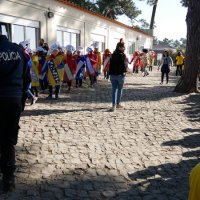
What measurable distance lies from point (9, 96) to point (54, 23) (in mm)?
12005

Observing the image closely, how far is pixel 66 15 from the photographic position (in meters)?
16.4

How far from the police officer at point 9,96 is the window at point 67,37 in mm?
12398

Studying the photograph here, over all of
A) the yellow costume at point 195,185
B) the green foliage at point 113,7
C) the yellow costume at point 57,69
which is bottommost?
the yellow costume at point 195,185

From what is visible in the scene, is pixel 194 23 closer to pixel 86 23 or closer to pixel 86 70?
pixel 86 70

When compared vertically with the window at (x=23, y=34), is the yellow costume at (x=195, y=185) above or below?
below

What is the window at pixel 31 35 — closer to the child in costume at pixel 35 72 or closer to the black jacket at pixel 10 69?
the child in costume at pixel 35 72

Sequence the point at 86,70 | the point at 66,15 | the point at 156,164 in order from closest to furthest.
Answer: the point at 156,164
the point at 86,70
the point at 66,15

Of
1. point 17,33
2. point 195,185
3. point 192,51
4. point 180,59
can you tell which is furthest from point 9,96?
point 180,59

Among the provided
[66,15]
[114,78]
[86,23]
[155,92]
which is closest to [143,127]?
[114,78]

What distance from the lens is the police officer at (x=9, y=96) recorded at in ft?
12.5

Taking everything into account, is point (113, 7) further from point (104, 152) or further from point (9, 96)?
point (9, 96)

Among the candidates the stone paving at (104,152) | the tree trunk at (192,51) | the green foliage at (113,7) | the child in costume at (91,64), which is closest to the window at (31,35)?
the child in costume at (91,64)

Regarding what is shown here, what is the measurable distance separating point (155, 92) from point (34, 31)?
579cm

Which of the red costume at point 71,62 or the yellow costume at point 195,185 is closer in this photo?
the yellow costume at point 195,185
